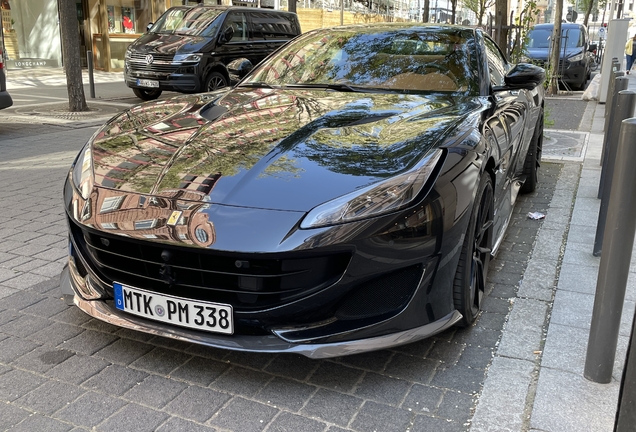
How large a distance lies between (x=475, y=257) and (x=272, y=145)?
1149mm

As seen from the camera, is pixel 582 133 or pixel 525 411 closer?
pixel 525 411

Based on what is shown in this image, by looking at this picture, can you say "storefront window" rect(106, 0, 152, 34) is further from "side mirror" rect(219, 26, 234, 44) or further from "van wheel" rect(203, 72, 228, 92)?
"van wheel" rect(203, 72, 228, 92)

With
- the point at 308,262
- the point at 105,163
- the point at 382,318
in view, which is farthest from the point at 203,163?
the point at 382,318

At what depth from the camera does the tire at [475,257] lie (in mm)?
2836

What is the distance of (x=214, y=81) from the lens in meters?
12.4

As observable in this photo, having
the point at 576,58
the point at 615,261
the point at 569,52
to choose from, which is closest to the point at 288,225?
the point at 615,261

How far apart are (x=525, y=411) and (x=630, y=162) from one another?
1.03 meters

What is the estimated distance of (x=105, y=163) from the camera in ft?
Result: 9.61

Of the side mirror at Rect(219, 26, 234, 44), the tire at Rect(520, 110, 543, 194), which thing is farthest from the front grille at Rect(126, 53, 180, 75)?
the tire at Rect(520, 110, 543, 194)

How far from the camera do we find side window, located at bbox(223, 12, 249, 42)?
41.7ft

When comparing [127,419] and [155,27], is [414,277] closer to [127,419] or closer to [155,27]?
[127,419]

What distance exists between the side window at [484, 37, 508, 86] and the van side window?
9.22 metres

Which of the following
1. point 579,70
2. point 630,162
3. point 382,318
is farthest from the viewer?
point 579,70

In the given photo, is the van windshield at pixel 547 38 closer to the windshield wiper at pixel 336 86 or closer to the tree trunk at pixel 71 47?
the tree trunk at pixel 71 47
